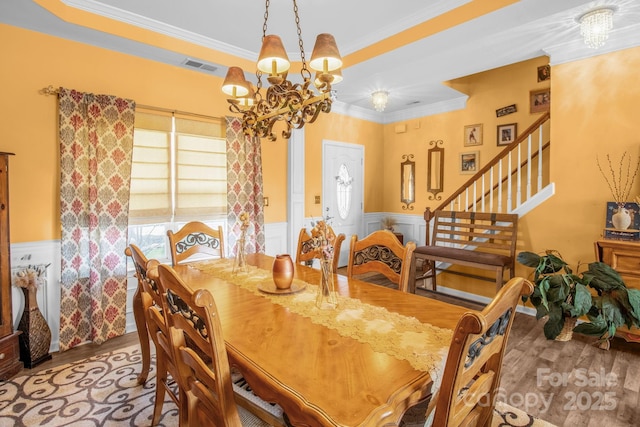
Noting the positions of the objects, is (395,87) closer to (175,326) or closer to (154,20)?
(154,20)

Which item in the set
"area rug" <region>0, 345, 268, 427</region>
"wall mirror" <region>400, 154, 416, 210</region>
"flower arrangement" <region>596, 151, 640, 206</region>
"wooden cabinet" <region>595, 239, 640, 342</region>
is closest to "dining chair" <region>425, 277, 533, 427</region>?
"area rug" <region>0, 345, 268, 427</region>

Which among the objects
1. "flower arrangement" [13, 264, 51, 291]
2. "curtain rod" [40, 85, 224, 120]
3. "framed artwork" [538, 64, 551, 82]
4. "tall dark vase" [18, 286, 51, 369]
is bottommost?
"tall dark vase" [18, 286, 51, 369]

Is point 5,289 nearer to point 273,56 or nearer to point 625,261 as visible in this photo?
point 273,56

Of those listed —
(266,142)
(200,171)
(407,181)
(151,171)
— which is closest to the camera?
(151,171)

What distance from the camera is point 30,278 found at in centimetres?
254

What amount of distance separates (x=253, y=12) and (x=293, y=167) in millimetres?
1939

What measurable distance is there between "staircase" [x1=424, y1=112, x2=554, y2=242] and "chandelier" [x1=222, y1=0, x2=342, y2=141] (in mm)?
2792

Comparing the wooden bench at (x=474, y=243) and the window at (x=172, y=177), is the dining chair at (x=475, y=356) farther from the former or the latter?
the window at (x=172, y=177)

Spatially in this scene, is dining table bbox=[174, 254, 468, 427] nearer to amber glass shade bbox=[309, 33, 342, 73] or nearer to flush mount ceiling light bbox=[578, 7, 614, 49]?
amber glass shade bbox=[309, 33, 342, 73]

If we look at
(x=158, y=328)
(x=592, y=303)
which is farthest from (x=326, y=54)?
(x=592, y=303)

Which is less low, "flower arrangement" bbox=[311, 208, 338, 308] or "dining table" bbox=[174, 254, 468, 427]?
"flower arrangement" bbox=[311, 208, 338, 308]

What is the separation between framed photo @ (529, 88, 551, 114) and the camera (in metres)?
4.19

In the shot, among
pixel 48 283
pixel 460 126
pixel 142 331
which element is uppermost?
pixel 460 126

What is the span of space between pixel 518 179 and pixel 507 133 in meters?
1.09
